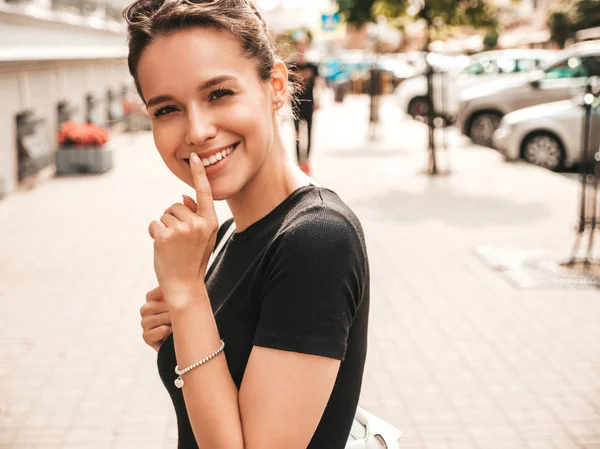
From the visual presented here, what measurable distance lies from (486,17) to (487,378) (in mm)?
9136

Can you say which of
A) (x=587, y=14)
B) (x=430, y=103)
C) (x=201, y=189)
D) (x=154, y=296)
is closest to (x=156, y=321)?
(x=154, y=296)

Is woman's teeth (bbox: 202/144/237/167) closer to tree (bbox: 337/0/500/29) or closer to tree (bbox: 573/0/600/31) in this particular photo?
tree (bbox: 337/0/500/29)

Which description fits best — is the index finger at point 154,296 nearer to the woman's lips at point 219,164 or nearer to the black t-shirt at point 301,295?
the black t-shirt at point 301,295

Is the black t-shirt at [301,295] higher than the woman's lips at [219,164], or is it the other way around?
the woman's lips at [219,164]

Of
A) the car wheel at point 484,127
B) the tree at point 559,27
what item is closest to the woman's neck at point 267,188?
the car wheel at point 484,127

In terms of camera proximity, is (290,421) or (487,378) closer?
(290,421)

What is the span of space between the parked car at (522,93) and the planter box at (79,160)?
8619 millimetres

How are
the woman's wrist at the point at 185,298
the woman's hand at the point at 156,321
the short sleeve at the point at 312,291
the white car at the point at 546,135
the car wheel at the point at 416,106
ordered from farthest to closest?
the car wheel at the point at 416,106, the white car at the point at 546,135, the woman's hand at the point at 156,321, the woman's wrist at the point at 185,298, the short sleeve at the point at 312,291

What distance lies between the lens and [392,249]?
24.7 ft

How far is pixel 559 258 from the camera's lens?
708 cm

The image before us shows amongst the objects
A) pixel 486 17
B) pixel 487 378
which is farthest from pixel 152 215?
pixel 486 17

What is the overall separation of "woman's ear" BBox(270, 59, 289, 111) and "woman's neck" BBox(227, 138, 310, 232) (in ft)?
0.36

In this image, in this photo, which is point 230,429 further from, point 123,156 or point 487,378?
point 123,156

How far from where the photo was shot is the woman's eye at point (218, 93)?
1465 millimetres
